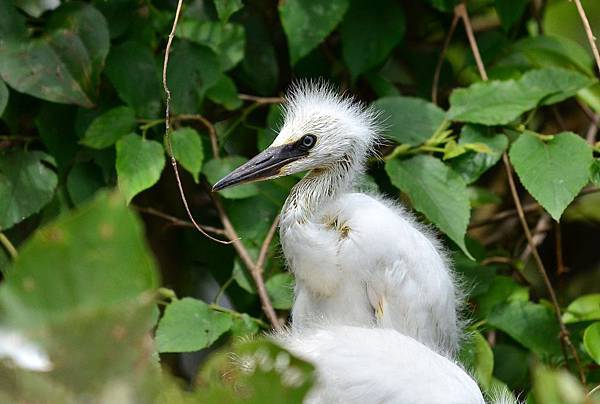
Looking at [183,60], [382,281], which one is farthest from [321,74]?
[382,281]

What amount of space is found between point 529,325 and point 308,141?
65cm

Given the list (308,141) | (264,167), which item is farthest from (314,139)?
(264,167)

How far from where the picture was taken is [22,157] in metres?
2.05

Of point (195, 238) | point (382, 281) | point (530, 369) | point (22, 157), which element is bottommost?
point (530, 369)

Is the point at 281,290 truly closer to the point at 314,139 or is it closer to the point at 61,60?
the point at 314,139

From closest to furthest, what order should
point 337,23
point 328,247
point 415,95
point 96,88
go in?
point 328,247 → point 96,88 → point 337,23 → point 415,95

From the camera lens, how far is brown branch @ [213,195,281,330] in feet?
6.63

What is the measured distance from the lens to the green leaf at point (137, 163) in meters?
1.88

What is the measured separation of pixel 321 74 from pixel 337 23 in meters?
0.29

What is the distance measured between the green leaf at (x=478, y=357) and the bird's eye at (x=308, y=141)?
1.74 ft

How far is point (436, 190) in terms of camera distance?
1.97 meters

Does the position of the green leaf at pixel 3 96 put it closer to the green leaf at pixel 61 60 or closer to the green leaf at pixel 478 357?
the green leaf at pixel 61 60

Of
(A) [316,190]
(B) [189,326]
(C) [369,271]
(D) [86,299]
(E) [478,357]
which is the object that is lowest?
(E) [478,357]

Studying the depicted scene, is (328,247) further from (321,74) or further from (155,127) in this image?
(321,74)
